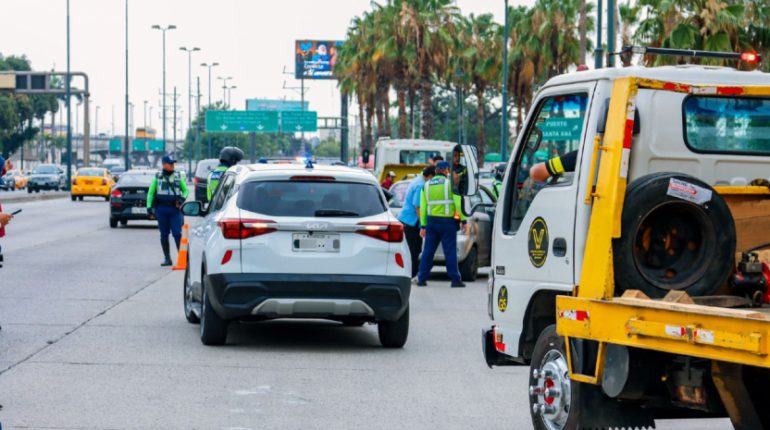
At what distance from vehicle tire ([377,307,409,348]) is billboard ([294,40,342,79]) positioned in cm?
11225

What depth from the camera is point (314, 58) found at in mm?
125500

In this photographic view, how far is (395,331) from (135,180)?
24.0m

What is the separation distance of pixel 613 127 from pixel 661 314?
3.67 feet

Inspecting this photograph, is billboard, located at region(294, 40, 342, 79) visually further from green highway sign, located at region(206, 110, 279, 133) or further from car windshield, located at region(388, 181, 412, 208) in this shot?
car windshield, located at region(388, 181, 412, 208)

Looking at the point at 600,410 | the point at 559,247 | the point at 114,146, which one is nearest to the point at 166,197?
the point at 559,247

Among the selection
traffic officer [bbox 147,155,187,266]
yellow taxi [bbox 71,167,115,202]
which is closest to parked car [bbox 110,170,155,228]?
traffic officer [bbox 147,155,187,266]

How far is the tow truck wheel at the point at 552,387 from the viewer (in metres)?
7.46

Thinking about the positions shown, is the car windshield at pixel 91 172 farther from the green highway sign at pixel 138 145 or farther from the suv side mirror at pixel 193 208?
the green highway sign at pixel 138 145

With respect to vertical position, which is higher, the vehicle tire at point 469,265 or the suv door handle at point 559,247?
the suv door handle at point 559,247

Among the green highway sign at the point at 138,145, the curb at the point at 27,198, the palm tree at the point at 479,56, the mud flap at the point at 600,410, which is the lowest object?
the curb at the point at 27,198

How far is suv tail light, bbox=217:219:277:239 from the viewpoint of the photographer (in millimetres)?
12055

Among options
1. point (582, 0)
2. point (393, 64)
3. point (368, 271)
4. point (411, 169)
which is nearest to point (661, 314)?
point (368, 271)

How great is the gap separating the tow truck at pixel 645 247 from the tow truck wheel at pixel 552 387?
0.04 feet

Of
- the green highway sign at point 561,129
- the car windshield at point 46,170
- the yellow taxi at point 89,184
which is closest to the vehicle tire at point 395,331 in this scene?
the green highway sign at point 561,129
